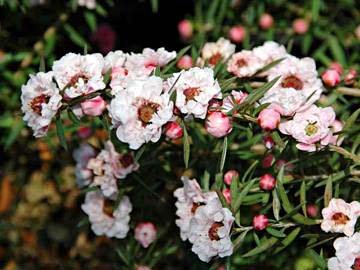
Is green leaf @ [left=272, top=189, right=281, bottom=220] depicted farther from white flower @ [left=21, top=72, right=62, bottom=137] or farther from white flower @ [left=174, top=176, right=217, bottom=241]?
white flower @ [left=21, top=72, right=62, bottom=137]

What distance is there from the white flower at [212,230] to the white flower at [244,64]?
407mm

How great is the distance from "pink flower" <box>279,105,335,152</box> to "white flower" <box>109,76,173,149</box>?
30cm

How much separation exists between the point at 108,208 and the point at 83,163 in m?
0.20

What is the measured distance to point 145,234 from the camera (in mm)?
2154

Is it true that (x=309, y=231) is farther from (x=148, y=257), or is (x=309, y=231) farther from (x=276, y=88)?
(x=148, y=257)

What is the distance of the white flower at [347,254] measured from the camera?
168 cm

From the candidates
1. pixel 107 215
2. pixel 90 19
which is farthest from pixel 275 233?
pixel 90 19

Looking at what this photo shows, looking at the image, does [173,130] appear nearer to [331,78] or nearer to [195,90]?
[195,90]

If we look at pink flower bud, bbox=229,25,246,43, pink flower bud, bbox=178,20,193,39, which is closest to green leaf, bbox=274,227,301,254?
pink flower bud, bbox=229,25,246,43

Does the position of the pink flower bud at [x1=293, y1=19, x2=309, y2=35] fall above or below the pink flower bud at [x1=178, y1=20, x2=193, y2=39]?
below

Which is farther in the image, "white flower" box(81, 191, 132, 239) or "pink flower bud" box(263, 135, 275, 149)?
"white flower" box(81, 191, 132, 239)

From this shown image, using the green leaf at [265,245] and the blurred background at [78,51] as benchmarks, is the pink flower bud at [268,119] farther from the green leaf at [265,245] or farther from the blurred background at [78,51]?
the blurred background at [78,51]

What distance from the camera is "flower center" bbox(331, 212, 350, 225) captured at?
175 centimetres

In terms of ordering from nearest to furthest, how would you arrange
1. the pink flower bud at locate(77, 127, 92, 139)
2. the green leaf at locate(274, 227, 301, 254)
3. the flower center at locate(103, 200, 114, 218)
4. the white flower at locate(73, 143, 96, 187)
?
the green leaf at locate(274, 227, 301, 254), the flower center at locate(103, 200, 114, 218), the white flower at locate(73, 143, 96, 187), the pink flower bud at locate(77, 127, 92, 139)
